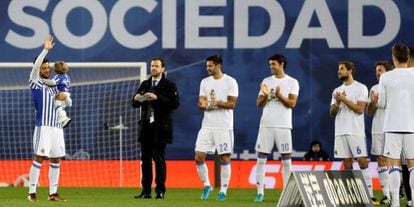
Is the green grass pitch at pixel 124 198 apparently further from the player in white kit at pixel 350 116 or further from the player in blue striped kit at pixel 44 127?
the player in white kit at pixel 350 116

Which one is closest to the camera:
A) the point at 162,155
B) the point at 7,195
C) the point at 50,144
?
the point at 50,144

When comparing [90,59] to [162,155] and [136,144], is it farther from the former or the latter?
[162,155]

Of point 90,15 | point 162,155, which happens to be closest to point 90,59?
point 90,15

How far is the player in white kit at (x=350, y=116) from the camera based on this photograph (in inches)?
664

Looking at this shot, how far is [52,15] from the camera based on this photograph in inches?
952

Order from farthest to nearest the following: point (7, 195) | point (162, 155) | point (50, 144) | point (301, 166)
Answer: point (301, 166)
point (7, 195)
point (162, 155)
point (50, 144)

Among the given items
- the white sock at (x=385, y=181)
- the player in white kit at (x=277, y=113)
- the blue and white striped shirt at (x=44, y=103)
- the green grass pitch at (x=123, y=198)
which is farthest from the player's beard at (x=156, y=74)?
the white sock at (x=385, y=181)

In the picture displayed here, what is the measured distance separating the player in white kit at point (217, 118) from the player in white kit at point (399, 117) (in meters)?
3.88

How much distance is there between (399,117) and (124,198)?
538 cm

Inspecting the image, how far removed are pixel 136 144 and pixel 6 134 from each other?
2.50 metres

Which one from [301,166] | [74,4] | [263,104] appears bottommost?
[301,166]

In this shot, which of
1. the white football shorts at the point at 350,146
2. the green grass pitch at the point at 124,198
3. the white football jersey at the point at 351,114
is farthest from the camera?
the white football shorts at the point at 350,146

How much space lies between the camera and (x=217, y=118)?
17.5 m

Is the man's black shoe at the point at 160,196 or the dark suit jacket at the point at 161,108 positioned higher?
the dark suit jacket at the point at 161,108
